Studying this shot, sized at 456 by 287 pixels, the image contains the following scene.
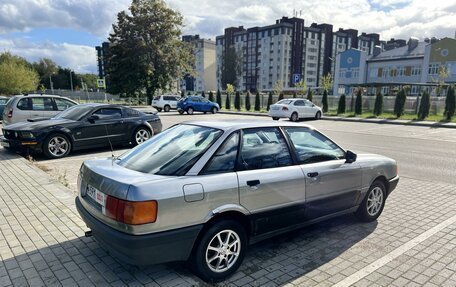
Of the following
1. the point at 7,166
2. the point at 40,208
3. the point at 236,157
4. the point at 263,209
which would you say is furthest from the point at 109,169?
the point at 7,166

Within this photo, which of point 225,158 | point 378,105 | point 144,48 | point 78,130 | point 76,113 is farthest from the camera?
point 144,48

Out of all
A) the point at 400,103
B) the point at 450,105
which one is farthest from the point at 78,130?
A: the point at 450,105

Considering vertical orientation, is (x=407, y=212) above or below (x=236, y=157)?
below

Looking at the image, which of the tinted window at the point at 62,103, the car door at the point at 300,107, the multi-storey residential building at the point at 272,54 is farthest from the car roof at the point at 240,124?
the multi-storey residential building at the point at 272,54

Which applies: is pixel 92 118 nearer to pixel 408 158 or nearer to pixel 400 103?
pixel 408 158

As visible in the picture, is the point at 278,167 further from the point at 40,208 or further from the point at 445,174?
the point at 445,174

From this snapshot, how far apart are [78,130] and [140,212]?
7443 millimetres

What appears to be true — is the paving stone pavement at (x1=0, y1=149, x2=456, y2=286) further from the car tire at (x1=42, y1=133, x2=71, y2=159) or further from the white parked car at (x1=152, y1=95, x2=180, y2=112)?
the white parked car at (x1=152, y1=95, x2=180, y2=112)

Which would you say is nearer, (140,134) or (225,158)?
(225,158)

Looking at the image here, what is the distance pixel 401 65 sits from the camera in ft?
217

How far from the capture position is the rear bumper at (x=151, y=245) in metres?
2.71

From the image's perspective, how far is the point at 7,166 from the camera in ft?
25.6

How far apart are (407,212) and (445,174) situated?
141 inches

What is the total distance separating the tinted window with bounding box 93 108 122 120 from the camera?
9.71 metres
